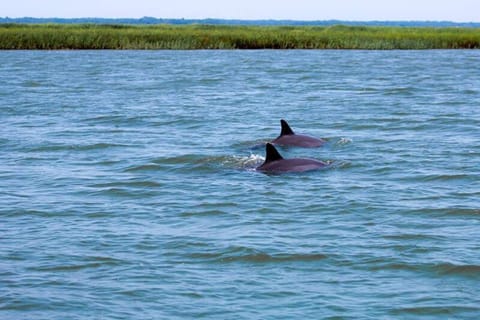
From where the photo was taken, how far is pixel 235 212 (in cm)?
1472

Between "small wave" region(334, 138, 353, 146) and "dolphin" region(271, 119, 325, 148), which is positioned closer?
"dolphin" region(271, 119, 325, 148)

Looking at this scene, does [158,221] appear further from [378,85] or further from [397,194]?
[378,85]

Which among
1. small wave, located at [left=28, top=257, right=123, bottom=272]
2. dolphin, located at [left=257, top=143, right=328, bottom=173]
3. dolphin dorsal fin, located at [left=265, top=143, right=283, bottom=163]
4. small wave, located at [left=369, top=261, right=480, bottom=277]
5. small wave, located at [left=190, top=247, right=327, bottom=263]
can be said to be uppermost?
dolphin dorsal fin, located at [left=265, top=143, right=283, bottom=163]

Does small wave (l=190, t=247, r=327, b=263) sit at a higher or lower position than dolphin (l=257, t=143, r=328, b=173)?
lower

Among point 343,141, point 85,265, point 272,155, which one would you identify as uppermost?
point 272,155

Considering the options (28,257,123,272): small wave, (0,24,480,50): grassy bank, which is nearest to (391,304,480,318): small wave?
(28,257,123,272): small wave

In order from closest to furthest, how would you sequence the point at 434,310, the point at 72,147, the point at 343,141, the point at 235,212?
the point at 434,310 → the point at 235,212 → the point at 72,147 → the point at 343,141

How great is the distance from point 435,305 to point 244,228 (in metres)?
3.96

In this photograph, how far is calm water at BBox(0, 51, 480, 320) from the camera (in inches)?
416

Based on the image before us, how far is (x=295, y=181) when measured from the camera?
54.7 ft

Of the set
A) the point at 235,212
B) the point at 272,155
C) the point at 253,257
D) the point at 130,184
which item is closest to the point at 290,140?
the point at 272,155

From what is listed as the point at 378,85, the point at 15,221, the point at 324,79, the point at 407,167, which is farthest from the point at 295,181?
the point at 324,79

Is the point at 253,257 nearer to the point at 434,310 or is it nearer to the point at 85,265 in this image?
the point at 85,265

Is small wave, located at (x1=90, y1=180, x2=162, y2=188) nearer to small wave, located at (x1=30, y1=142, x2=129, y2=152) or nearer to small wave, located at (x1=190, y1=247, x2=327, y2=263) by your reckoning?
small wave, located at (x1=30, y1=142, x2=129, y2=152)
